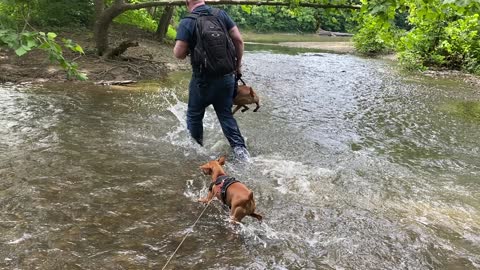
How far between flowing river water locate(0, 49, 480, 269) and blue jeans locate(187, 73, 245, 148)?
352 millimetres

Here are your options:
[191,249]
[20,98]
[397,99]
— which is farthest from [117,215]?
[397,99]

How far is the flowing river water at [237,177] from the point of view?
3570 millimetres

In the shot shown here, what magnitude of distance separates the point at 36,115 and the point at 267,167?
4259mm

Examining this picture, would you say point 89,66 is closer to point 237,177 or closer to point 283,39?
point 237,177

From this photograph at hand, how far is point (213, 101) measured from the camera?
19.2 feet

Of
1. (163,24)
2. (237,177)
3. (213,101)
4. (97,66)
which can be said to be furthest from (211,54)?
(163,24)

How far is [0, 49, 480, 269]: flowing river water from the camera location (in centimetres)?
357

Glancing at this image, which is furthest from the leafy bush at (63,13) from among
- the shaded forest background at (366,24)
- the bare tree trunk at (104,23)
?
the bare tree trunk at (104,23)

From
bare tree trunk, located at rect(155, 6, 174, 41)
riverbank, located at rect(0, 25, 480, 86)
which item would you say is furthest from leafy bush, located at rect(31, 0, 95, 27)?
bare tree trunk, located at rect(155, 6, 174, 41)

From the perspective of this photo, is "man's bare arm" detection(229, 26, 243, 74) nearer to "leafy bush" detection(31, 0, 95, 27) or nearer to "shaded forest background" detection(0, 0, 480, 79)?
"shaded forest background" detection(0, 0, 480, 79)

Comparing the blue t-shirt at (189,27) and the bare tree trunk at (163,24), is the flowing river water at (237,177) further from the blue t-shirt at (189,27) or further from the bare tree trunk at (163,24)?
the bare tree trunk at (163,24)

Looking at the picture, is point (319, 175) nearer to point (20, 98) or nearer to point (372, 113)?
point (372, 113)

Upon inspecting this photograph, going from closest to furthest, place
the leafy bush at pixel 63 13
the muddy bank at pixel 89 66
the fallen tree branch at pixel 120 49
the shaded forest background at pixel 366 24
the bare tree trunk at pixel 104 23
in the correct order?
the shaded forest background at pixel 366 24 → the muddy bank at pixel 89 66 → the bare tree trunk at pixel 104 23 → the fallen tree branch at pixel 120 49 → the leafy bush at pixel 63 13

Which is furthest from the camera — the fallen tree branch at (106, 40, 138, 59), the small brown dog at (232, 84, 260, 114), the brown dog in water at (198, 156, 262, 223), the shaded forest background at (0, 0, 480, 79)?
the fallen tree branch at (106, 40, 138, 59)
